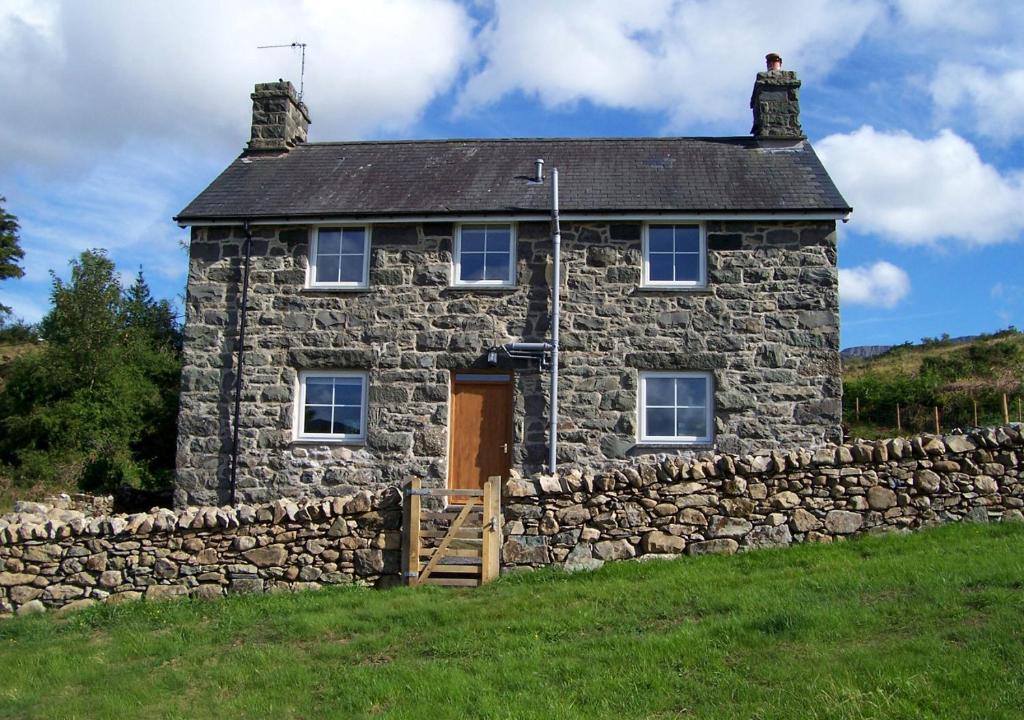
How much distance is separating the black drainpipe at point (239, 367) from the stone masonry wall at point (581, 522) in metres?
3.62

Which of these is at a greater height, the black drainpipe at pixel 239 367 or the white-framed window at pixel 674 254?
the white-framed window at pixel 674 254

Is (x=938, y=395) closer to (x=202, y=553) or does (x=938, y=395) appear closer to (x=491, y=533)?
(x=491, y=533)

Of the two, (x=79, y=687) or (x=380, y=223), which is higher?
(x=380, y=223)

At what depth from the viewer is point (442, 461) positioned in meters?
13.6

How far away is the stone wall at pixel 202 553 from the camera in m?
10.1

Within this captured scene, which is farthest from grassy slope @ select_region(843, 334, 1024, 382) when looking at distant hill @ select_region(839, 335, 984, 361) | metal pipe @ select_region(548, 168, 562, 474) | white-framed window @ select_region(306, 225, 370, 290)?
white-framed window @ select_region(306, 225, 370, 290)

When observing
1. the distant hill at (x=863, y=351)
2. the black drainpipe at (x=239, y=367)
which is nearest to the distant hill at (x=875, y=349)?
the distant hill at (x=863, y=351)

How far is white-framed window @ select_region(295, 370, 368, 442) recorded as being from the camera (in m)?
13.9

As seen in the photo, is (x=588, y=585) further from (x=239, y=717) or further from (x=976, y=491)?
(x=976, y=491)

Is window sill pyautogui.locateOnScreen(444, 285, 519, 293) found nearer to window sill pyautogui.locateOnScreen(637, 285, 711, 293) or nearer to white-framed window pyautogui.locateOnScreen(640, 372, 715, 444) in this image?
window sill pyautogui.locateOnScreen(637, 285, 711, 293)

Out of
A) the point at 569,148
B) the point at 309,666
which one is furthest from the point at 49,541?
the point at 569,148

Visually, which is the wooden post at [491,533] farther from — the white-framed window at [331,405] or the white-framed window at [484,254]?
the white-framed window at [484,254]

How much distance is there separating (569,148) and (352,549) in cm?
905

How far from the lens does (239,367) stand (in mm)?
14070
